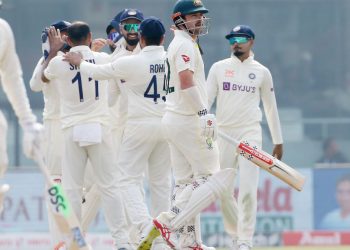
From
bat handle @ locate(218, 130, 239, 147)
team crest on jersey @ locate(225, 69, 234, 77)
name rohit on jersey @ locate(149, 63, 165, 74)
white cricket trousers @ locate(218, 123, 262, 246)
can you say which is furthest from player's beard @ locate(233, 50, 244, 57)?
name rohit on jersey @ locate(149, 63, 165, 74)

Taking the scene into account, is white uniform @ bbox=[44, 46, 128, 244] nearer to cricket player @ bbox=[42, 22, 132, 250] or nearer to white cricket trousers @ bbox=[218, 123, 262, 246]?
cricket player @ bbox=[42, 22, 132, 250]

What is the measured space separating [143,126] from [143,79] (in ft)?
1.27

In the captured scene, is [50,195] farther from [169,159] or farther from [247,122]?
[247,122]

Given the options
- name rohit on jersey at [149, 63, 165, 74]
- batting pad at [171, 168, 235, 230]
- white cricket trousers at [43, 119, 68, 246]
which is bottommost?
batting pad at [171, 168, 235, 230]

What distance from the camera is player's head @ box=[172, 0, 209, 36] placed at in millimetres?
11227

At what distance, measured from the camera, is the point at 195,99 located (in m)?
10.9

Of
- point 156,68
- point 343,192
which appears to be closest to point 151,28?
point 156,68

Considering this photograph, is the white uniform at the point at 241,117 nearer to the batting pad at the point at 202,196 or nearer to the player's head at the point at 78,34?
the batting pad at the point at 202,196

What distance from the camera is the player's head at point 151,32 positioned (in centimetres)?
1163

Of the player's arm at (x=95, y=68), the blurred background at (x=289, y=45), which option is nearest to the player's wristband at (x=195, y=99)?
the player's arm at (x=95, y=68)

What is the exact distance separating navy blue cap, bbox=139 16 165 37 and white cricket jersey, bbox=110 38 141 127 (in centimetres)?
89

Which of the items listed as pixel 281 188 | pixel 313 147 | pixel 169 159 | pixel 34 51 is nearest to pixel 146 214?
pixel 169 159

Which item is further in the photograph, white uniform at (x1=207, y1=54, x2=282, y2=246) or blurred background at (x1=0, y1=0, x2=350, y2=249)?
blurred background at (x1=0, y1=0, x2=350, y2=249)

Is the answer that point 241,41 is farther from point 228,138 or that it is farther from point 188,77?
point 188,77
